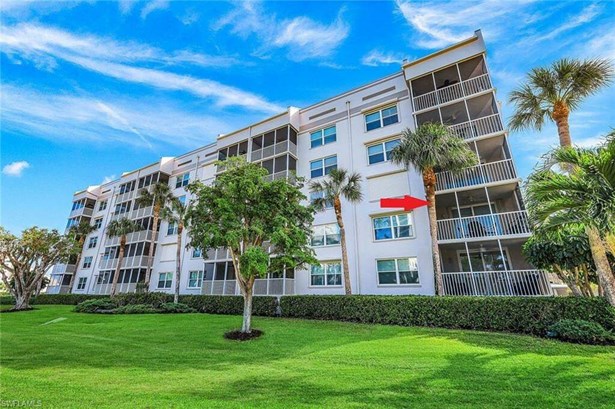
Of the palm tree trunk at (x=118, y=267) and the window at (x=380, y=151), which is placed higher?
the window at (x=380, y=151)

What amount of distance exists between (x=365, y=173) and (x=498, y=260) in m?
9.96

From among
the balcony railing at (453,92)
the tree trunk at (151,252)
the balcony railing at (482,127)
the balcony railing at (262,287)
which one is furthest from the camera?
the tree trunk at (151,252)

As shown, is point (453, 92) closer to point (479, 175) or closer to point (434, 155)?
point (479, 175)

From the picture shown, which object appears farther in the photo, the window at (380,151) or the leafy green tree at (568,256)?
the window at (380,151)

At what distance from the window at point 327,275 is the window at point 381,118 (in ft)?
36.1

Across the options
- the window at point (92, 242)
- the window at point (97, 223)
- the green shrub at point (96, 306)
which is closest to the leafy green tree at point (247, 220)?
the green shrub at point (96, 306)

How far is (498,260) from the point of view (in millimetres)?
16531

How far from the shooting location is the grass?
5.18 m

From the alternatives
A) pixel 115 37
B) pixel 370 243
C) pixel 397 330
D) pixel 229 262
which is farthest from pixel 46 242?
pixel 397 330

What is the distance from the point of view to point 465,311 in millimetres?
12203

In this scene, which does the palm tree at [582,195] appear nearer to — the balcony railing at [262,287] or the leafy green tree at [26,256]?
the balcony railing at [262,287]

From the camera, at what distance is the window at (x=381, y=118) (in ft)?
68.5

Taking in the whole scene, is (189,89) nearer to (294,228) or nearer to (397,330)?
(294,228)

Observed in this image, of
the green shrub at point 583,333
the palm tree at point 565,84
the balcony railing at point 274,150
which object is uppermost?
the balcony railing at point 274,150
